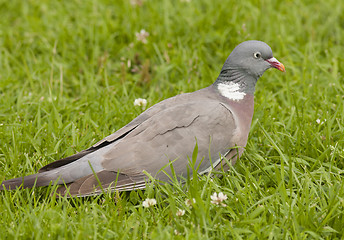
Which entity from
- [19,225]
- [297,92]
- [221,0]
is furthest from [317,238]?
[221,0]

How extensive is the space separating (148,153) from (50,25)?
2.92 m

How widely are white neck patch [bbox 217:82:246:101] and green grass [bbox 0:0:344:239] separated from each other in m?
0.26

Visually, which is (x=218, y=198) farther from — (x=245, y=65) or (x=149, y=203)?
(x=245, y=65)

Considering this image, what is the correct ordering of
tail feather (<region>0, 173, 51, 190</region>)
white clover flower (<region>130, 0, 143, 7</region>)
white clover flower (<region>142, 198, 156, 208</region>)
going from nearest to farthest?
white clover flower (<region>142, 198, 156, 208</region>) → tail feather (<region>0, 173, 51, 190</region>) → white clover flower (<region>130, 0, 143, 7</region>)

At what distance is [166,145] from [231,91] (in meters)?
0.72

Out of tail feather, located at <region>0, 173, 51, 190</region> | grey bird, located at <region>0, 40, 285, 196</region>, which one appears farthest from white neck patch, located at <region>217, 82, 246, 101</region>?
tail feather, located at <region>0, 173, 51, 190</region>

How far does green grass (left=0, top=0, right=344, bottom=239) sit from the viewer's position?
2994 millimetres

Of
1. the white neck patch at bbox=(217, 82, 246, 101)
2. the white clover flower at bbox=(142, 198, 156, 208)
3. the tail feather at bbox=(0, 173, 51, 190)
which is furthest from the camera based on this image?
the white neck patch at bbox=(217, 82, 246, 101)

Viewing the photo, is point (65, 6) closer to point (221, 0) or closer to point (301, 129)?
point (221, 0)

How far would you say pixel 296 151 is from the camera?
12.6ft

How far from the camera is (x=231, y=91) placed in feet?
12.7

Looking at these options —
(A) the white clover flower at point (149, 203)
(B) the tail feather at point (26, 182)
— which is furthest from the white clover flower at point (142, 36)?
(A) the white clover flower at point (149, 203)

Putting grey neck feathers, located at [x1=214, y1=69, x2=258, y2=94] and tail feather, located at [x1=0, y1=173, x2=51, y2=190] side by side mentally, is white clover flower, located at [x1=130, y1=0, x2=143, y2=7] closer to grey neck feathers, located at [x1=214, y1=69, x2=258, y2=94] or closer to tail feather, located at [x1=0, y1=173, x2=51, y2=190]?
grey neck feathers, located at [x1=214, y1=69, x2=258, y2=94]

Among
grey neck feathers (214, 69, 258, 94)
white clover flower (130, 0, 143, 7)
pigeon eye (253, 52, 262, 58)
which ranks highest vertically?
white clover flower (130, 0, 143, 7)
